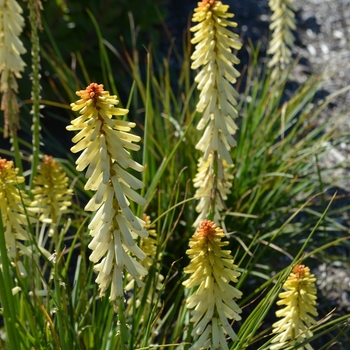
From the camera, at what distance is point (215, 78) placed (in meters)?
2.91

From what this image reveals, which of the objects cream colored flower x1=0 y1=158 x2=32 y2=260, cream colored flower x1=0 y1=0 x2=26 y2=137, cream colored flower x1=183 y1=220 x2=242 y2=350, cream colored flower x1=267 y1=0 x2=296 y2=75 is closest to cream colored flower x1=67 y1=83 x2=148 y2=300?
cream colored flower x1=183 y1=220 x2=242 y2=350

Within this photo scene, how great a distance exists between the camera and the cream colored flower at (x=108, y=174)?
6.82 ft

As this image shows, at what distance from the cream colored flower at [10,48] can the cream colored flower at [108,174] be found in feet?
4.53

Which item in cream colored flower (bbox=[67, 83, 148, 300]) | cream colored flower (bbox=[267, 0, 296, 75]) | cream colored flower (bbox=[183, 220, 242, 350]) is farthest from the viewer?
cream colored flower (bbox=[267, 0, 296, 75])

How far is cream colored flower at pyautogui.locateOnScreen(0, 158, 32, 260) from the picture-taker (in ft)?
8.74

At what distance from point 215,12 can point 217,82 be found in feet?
0.99

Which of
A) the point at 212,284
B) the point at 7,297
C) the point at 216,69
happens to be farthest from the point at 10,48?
the point at 212,284

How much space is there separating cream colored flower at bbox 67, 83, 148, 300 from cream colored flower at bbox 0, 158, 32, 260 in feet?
1.95

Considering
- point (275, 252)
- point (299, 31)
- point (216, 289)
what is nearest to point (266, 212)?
point (275, 252)

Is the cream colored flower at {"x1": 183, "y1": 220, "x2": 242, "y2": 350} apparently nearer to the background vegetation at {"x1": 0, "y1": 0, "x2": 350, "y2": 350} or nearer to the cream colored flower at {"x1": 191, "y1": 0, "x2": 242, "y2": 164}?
the background vegetation at {"x1": 0, "y1": 0, "x2": 350, "y2": 350}

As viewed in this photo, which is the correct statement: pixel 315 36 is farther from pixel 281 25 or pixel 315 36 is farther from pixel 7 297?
pixel 7 297

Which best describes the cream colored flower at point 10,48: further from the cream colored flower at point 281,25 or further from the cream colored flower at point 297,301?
the cream colored flower at point 281,25

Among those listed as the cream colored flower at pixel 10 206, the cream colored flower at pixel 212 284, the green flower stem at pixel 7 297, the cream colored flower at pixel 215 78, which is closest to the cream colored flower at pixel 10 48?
the cream colored flower at pixel 10 206

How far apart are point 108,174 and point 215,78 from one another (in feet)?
3.32
